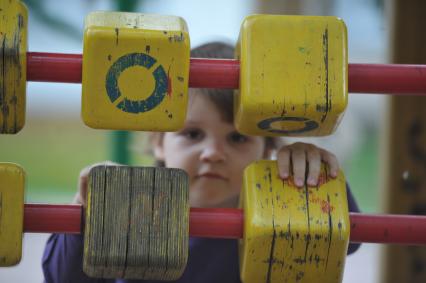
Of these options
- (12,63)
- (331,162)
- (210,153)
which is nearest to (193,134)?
(210,153)

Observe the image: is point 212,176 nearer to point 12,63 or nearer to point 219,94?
point 219,94

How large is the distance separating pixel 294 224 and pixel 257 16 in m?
0.21

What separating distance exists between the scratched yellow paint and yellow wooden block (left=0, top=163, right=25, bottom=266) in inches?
8.6

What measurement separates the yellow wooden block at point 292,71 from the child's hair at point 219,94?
421 millimetres

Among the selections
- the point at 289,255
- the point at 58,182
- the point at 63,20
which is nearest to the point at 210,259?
the point at 289,255

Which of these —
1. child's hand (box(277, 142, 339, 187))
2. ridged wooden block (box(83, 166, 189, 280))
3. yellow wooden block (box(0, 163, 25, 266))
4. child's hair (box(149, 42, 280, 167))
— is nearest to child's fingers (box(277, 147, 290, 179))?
child's hand (box(277, 142, 339, 187))

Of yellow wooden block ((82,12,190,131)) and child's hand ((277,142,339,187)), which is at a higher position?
yellow wooden block ((82,12,190,131))

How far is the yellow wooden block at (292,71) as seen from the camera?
699 mm

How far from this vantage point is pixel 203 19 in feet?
12.0

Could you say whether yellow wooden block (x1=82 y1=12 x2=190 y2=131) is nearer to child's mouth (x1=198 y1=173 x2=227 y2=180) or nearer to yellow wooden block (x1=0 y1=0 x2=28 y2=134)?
yellow wooden block (x1=0 y1=0 x2=28 y2=134)

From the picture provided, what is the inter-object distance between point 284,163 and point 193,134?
400 mm

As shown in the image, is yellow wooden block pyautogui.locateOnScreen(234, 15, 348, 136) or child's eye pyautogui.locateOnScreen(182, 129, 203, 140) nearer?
yellow wooden block pyautogui.locateOnScreen(234, 15, 348, 136)

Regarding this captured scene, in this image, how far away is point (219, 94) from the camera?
1.15m

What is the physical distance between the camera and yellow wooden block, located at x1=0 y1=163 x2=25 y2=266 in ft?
2.31
